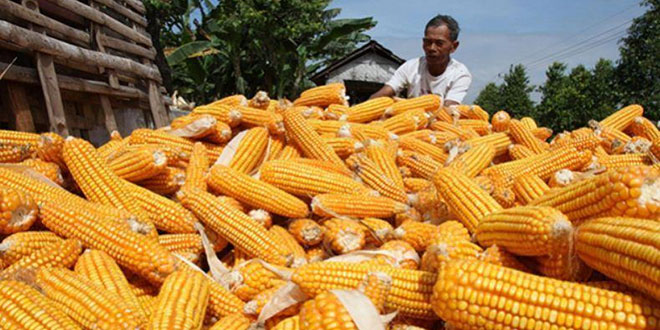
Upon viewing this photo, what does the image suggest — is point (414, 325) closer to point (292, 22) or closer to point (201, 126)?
point (201, 126)

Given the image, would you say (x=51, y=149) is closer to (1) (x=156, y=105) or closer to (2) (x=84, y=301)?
(2) (x=84, y=301)

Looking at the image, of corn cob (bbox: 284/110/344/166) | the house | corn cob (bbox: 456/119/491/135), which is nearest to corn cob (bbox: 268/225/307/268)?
corn cob (bbox: 284/110/344/166)

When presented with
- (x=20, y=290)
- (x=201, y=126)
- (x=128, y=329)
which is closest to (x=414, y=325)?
(x=128, y=329)

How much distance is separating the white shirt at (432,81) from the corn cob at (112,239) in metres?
5.14

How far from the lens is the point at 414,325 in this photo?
1.85 metres

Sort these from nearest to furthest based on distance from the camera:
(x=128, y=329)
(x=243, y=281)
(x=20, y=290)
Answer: (x=128, y=329) → (x=20, y=290) → (x=243, y=281)

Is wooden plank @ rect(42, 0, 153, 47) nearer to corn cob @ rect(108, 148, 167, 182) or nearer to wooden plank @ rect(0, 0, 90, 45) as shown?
wooden plank @ rect(0, 0, 90, 45)

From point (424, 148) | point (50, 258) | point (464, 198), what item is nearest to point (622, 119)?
point (424, 148)

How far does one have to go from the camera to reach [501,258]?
5.86ft

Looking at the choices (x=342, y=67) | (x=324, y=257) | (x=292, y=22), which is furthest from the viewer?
(x=342, y=67)

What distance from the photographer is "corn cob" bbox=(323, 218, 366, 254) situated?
2.43 meters

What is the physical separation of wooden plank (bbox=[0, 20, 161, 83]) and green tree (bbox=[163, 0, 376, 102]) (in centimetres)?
1425

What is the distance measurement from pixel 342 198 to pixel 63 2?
5.27 meters

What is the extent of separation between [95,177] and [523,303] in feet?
8.73
